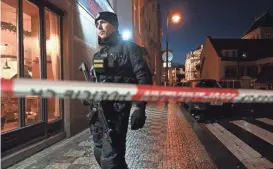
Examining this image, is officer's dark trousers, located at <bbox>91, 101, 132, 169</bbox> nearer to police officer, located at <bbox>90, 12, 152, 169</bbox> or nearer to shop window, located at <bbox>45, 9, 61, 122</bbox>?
police officer, located at <bbox>90, 12, 152, 169</bbox>

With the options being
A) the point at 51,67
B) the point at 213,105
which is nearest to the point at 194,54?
the point at 213,105

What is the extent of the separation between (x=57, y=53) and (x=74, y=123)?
191 centimetres

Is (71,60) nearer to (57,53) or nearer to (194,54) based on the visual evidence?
(57,53)

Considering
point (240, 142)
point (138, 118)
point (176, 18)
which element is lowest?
point (240, 142)

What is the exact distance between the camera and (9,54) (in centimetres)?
589

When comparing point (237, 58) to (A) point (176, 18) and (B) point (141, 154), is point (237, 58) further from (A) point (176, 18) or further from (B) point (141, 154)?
(B) point (141, 154)

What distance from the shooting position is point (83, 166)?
16.8 ft

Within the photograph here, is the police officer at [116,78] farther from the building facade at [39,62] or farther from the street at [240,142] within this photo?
the street at [240,142]

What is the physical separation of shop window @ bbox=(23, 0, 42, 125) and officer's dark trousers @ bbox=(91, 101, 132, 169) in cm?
313

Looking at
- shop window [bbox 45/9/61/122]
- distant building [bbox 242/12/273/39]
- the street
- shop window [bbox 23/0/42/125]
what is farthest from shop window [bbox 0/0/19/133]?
distant building [bbox 242/12/273/39]

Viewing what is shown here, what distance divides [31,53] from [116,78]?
3828 millimetres

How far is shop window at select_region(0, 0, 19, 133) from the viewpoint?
5.71m

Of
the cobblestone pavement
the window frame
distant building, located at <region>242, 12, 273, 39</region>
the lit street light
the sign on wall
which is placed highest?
distant building, located at <region>242, 12, 273, 39</region>

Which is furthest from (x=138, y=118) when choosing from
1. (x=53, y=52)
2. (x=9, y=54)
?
(x=53, y=52)
